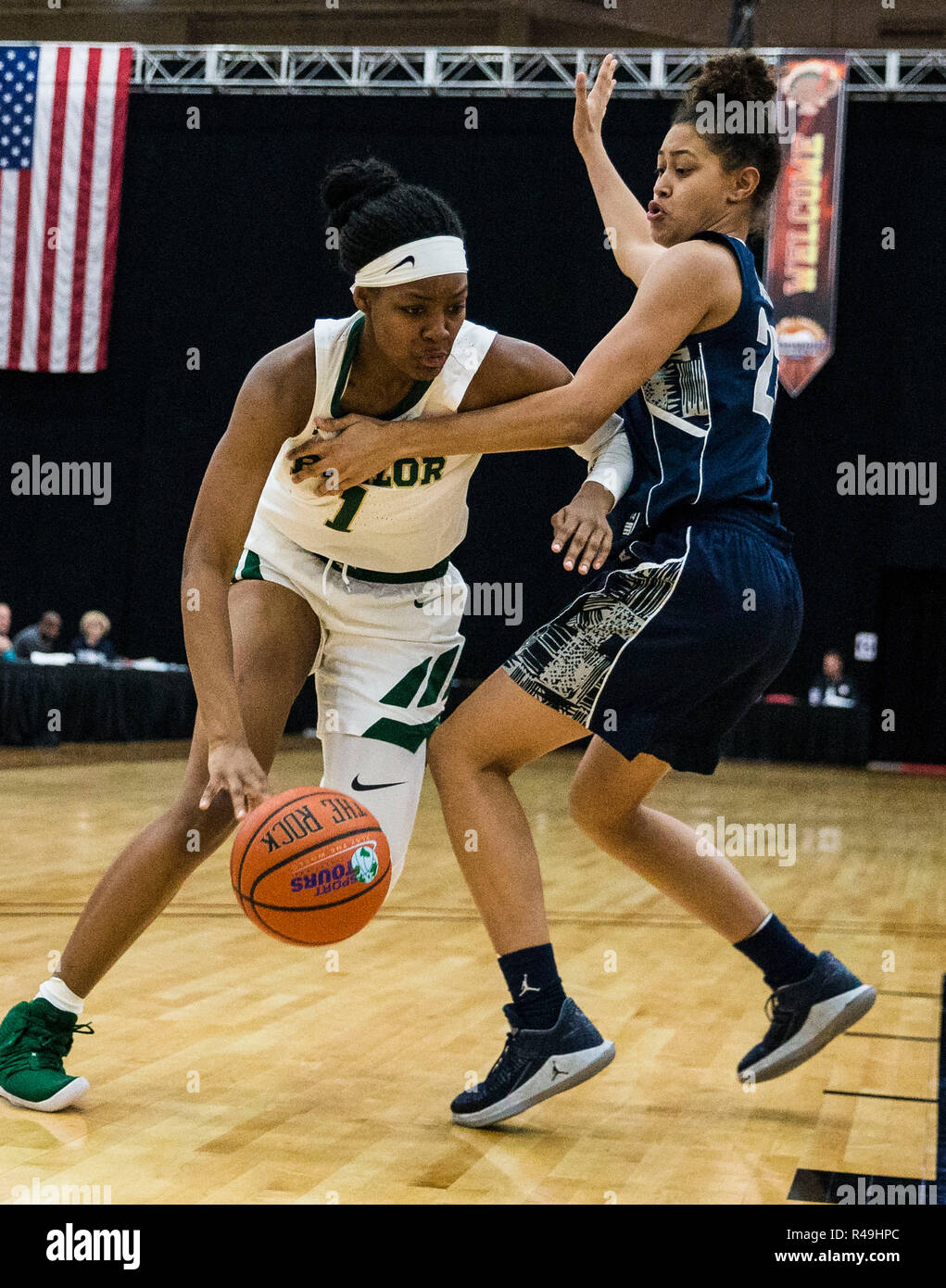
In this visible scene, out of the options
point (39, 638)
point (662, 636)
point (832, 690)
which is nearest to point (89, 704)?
point (39, 638)

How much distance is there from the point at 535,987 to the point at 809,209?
12190 mm

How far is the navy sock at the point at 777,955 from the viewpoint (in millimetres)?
2674

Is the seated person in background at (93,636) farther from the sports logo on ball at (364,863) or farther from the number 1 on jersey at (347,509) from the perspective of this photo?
the sports logo on ball at (364,863)

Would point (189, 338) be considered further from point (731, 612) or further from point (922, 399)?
point (731, 612)

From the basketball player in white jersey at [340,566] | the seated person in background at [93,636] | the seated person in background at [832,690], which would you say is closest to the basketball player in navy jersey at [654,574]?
the basketball player in white jersey at [340,566]

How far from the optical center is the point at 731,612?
2.38 metres

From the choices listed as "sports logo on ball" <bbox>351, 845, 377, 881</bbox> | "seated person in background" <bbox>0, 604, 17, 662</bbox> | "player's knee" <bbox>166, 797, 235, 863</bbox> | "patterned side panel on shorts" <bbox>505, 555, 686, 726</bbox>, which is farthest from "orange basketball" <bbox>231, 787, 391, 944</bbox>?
"seated person in background" <bbox>0, 604, 17, 662</bbox>

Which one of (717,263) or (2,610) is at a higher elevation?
(717,263)

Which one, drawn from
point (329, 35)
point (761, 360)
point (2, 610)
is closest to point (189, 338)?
point (329, 35)

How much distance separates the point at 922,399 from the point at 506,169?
502cm

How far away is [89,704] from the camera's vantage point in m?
11.8

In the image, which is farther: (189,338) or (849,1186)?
(189,338)

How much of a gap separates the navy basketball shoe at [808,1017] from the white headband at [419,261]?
1445mm
